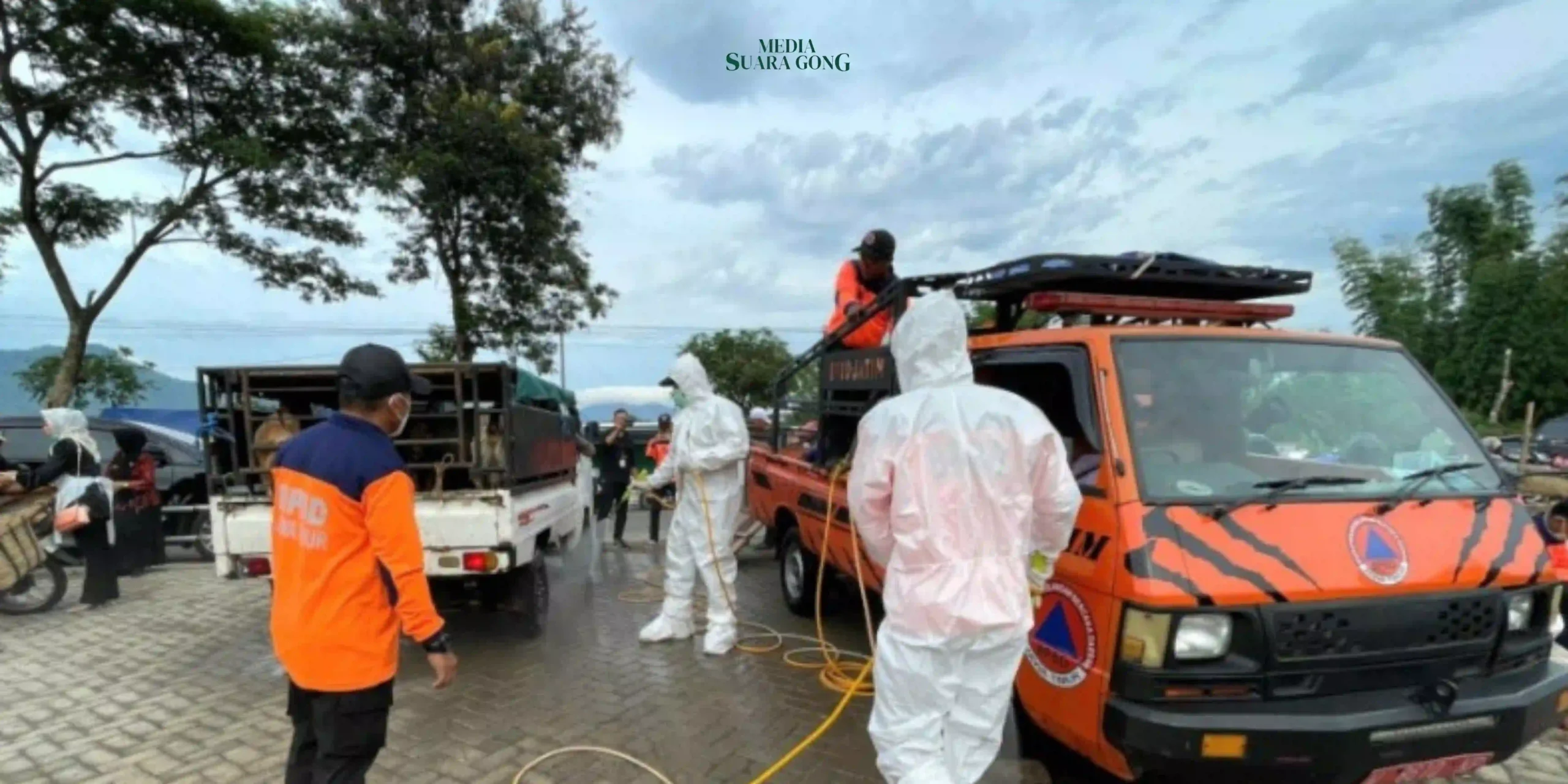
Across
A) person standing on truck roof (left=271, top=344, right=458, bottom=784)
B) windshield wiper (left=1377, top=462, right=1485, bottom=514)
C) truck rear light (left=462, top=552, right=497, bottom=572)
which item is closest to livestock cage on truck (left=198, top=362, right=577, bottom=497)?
truck rear light (left=462, top=552, right=497, bottom=572)

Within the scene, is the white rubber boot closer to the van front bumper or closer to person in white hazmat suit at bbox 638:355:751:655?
person in white hazmat suit at bbox 638:355:751:655

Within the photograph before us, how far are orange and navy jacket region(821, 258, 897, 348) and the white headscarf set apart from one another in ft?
20.9

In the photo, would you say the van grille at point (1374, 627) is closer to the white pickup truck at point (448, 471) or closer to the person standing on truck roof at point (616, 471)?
the white pickup truck at point (448, 471)

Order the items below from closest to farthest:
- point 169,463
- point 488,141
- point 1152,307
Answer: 1. point 1152,307
2. point 169,463
3. point 488,141

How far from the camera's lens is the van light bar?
3541mm

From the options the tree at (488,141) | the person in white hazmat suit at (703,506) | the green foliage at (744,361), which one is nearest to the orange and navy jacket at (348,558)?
the person in white hazmat suit at (703,506)

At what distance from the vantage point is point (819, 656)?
514 centimetres

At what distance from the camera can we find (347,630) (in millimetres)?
2500

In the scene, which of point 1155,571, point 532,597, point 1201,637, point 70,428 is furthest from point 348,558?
point 70,428

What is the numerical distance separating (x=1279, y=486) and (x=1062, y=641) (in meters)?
0.96

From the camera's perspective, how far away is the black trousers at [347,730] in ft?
8.25

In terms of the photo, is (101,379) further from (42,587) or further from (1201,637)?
(1201,637)

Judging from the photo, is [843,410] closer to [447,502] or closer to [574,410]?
[447,502]

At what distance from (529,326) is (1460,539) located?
14850 mm
